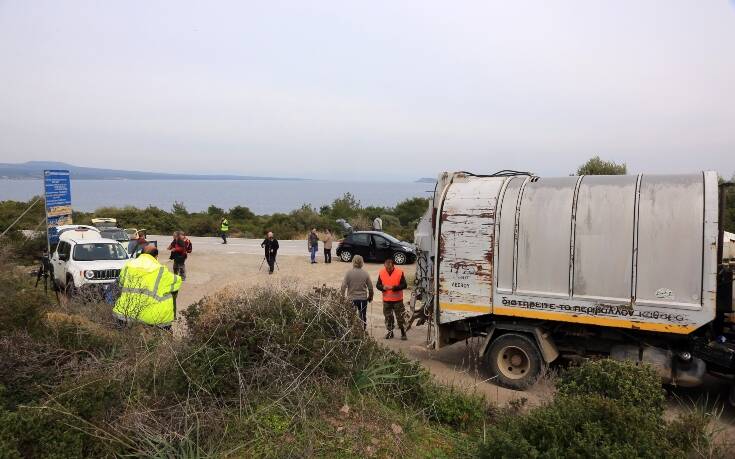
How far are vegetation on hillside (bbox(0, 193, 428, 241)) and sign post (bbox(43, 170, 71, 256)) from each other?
18.3m

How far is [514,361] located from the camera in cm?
787

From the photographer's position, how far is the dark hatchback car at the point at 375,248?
21.2 meters

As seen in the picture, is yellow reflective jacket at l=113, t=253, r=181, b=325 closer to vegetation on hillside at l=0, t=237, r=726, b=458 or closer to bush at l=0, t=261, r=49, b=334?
vegetation on hillside at l=0, t=237, r=726, b=458

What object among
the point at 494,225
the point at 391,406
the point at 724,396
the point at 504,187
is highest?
the point at 504,187

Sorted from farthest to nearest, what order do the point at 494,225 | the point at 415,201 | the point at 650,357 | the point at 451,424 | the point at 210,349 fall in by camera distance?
the point at 415,201
the point at 494,225
the point at 650,357
the point at 451,424
the point at 210,349

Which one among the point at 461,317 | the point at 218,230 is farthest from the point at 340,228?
the point at 461,317

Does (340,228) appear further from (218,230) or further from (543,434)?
(543,434)

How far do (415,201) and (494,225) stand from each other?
3778 cm

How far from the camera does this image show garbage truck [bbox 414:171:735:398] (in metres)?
6.53

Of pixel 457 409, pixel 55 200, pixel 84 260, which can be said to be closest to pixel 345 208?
pixel 55 200

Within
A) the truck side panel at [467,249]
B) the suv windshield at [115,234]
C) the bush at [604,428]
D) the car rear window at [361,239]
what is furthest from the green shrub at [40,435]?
the suv windshield at [115,234]

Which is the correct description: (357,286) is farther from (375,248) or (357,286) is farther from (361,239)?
(361,239)

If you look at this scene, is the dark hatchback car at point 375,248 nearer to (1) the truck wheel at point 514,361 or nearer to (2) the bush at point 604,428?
(1) the truck wheel at point 514,361

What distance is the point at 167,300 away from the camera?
23.2ft
